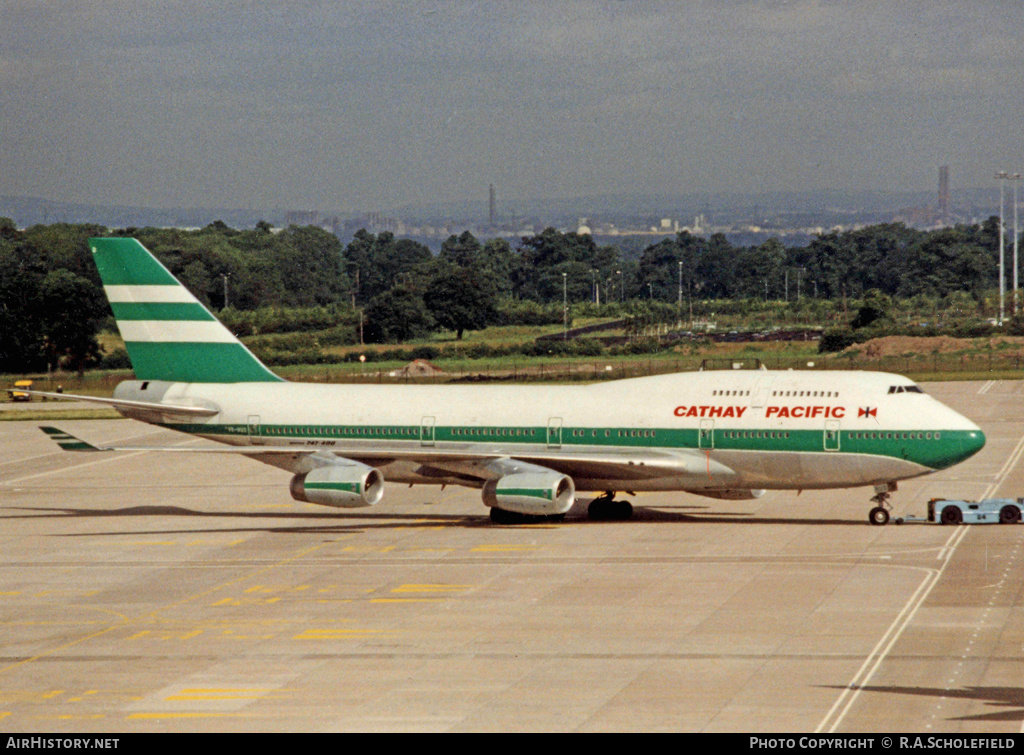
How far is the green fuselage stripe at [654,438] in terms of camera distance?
47031 millimetres

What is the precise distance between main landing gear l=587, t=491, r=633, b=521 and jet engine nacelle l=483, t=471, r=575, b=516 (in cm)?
326

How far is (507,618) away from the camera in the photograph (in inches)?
1404

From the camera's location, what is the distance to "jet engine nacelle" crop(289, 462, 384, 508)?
163 feet

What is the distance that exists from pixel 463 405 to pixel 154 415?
1240 cm

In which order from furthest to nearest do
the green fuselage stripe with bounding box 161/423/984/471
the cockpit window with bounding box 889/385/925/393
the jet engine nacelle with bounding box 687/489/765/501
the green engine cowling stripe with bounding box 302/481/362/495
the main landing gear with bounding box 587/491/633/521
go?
the main landing gear with bounding box 587/491/633/521
the jet engine nacelle with bounding box 687/489/765/501
the green engine cowling stripe with bounding box 302/481/362/495
the cockpit window with bounding box 889/385/925/393
the green fuselage stripe with bounding box 161/423/984/471

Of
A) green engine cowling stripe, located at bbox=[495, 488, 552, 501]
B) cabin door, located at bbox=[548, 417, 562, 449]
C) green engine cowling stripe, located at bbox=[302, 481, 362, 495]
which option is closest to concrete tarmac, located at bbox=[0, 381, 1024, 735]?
green engine cowling stripe, located at bbox=[495, 488, 552, 501]

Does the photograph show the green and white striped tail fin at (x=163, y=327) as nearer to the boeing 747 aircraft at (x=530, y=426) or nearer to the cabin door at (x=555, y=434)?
the boeing 747 aircraft at (x=530, y=426)

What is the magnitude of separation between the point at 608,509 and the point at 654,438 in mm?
4220

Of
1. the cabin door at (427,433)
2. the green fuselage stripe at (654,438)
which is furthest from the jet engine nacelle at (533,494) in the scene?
the cabin door at (427,433)

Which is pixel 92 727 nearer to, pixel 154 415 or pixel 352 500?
pixel 352 500

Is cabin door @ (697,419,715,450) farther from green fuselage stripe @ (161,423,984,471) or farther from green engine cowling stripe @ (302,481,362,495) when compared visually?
green engine cowling stripe @ (302,481,362,495)

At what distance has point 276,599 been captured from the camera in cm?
3891

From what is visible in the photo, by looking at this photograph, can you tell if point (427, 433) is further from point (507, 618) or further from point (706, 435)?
point (507, 618)
